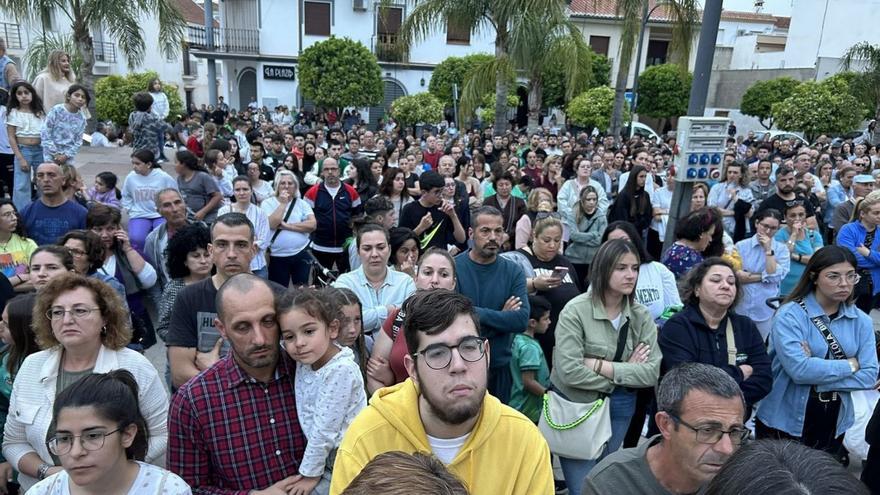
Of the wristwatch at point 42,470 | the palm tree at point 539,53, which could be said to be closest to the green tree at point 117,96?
the palm tree at point 539,53

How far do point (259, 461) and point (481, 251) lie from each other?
2095mm

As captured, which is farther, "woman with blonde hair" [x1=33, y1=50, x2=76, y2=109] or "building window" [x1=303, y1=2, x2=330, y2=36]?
"building window" [x1=303, y1=2, x2=330, y2=36]

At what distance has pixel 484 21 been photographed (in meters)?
15.2

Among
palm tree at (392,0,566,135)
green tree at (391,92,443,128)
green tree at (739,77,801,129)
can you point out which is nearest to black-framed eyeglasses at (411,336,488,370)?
palm tree at (392,0,566,135)

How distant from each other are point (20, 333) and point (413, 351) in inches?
91.6

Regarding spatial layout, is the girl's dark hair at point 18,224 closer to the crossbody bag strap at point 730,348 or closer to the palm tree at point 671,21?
the crossbody bag strap at point 730,348

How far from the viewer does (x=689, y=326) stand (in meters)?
3.52

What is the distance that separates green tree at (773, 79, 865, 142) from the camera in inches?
798

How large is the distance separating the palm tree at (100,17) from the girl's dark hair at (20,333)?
39.0 feet

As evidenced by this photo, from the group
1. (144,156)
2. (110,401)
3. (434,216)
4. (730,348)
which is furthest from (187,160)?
(730,348)

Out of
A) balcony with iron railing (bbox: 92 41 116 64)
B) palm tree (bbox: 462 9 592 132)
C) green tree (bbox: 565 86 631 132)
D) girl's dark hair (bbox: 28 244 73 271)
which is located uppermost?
balcony with iron railing (bbox: 92 41 116 64)

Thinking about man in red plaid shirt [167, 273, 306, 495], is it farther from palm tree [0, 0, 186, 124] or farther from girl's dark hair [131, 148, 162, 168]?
palm tree [0, 0, 186, 124]

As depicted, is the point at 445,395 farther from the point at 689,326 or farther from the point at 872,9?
the point at 872,9

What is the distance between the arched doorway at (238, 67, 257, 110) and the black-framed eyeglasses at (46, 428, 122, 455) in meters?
35.5
